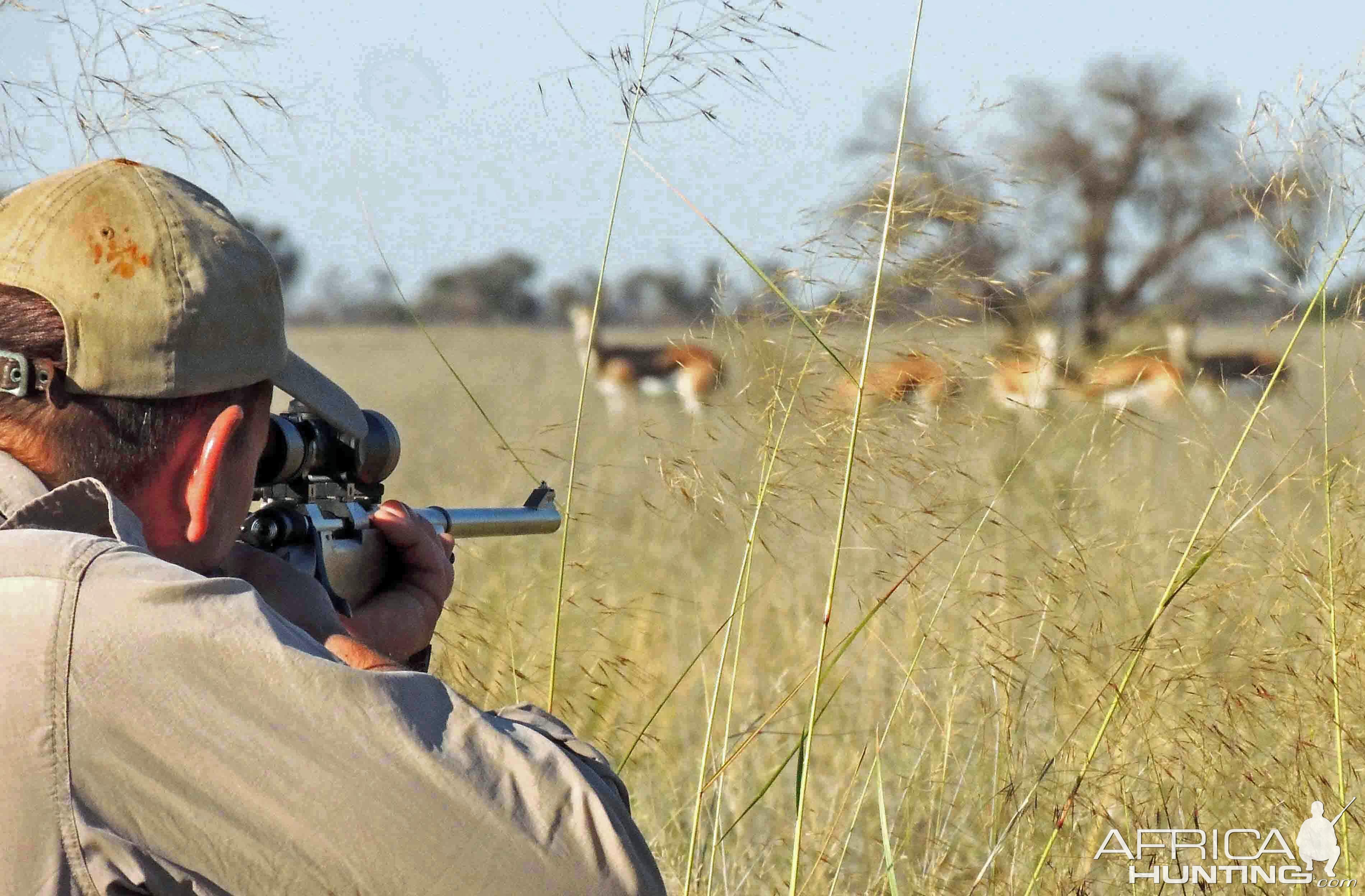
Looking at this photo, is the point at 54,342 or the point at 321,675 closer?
the point at 321,675

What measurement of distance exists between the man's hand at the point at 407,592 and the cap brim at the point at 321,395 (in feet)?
0.58

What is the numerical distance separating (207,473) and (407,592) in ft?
2.09

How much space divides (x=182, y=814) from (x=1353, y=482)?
2.52 metres

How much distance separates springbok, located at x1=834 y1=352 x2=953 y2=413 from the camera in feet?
8.99

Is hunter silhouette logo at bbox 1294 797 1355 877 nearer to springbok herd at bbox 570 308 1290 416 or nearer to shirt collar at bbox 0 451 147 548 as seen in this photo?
springbok herd at bbox 570 308 1290 416

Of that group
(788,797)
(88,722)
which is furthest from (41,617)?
(788,797)

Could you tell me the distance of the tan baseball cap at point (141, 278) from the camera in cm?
129

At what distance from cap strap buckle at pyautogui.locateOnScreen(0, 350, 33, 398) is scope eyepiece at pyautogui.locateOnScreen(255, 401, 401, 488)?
0.45 m

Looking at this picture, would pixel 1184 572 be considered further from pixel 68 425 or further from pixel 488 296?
pixel 488 296

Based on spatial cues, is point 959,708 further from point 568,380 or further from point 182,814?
point 568,380

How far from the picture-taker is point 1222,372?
310 cm

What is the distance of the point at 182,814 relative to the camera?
1.09 meters

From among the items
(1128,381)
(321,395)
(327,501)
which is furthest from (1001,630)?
(321,395)

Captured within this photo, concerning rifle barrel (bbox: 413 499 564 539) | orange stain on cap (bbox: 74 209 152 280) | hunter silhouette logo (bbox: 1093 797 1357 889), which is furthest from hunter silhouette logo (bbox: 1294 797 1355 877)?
orange stain on cap (bbox: 74 209 152 280)
